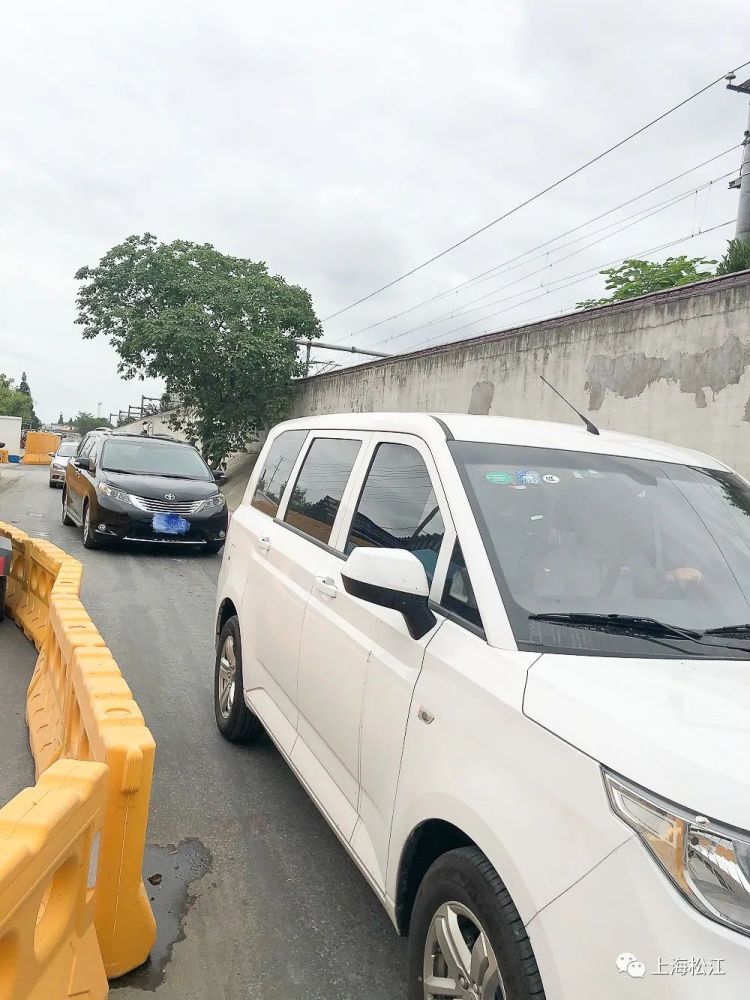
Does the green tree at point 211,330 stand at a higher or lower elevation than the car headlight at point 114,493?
higher

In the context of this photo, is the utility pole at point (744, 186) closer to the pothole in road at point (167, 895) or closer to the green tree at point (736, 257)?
the green tree at point (736, 257)

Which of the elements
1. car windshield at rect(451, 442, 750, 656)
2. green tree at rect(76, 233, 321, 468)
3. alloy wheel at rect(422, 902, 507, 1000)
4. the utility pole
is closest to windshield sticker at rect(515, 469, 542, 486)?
car windshield at rect(451, 442, 750, 656)

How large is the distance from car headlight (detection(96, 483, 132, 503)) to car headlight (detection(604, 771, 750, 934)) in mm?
10096

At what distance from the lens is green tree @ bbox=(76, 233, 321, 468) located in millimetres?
22312

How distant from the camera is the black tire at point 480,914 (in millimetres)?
1716

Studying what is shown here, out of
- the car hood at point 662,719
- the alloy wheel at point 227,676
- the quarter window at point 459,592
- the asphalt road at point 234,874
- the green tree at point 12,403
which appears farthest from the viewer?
the green tree at point 12,403

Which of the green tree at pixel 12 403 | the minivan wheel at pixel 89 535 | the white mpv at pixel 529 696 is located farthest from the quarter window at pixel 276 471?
the green tree at pixel 12 403

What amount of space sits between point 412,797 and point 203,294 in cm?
2229

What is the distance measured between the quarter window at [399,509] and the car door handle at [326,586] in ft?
0.50

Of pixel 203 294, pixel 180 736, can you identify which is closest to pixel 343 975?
pixel 180 736

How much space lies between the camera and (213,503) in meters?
11.3

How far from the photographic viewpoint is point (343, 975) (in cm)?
267

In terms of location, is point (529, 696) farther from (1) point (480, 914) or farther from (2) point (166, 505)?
(2) point (166, 505)

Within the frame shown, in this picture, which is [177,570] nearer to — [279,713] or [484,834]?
[279,713]
